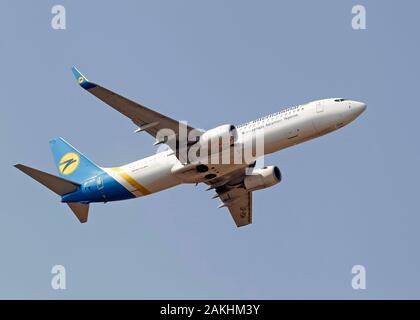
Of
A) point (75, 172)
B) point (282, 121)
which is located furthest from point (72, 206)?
point (282, 121)

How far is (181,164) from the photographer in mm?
65500

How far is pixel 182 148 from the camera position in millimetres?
65312

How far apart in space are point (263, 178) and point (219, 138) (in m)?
8.33

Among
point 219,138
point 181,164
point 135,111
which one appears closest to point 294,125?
point 219,138

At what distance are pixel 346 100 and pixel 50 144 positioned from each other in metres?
26.2

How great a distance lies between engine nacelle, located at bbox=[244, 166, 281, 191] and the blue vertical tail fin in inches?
459

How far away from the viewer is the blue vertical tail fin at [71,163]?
7206cm

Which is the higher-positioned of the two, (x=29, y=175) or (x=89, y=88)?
(x=89, y=88)

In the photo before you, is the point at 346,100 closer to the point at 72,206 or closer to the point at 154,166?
the point at 154,166

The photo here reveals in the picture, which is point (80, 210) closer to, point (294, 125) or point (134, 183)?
point (134, 183)

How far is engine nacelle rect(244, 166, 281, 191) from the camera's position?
2771 inches

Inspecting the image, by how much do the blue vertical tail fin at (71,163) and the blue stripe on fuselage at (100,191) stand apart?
1.35 meters

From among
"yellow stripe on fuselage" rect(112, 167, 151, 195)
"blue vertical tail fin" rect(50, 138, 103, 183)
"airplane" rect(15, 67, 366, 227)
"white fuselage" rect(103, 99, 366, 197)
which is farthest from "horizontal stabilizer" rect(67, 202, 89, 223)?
"white fuselage" rect(103, 99, 366, 197)

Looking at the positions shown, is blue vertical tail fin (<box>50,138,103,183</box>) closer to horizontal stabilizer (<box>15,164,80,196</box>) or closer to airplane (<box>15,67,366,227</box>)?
airplane (<box>15,67,366,227</box>)
